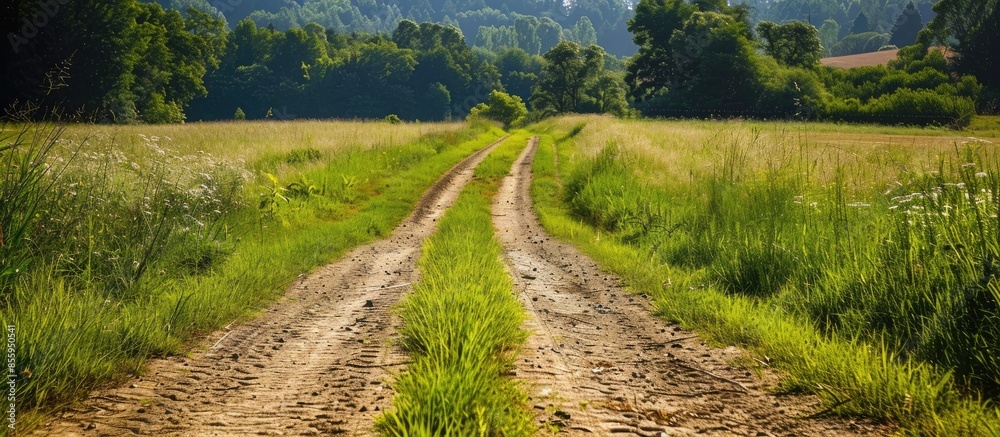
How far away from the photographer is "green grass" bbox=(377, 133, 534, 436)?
278 cm

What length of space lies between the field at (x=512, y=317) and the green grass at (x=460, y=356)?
20 millimetres

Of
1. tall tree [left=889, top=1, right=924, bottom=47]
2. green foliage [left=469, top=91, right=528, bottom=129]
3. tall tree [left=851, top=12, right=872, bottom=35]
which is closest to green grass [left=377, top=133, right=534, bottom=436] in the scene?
green foliage [left=469, top=91, right=528, bottom=129]

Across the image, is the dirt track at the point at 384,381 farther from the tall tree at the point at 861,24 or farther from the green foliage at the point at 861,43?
the tall tree at the point at 861,24

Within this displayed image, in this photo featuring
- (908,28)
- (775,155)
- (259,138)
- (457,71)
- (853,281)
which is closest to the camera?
(853,281)

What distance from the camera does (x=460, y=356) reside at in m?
3.53

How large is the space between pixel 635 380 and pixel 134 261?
4671 mm

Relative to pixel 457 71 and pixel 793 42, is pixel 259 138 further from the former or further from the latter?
pixel 457 71

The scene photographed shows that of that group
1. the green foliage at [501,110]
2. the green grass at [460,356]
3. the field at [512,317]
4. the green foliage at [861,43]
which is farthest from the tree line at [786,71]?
the green foliage at [861,43]

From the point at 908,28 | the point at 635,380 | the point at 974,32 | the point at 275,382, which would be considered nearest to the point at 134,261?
the point at 275,382

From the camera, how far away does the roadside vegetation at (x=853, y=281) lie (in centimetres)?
325

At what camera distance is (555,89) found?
3000 inches

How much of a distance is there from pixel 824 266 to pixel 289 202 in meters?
9.97

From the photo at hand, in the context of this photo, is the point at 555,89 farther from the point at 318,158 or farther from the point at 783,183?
the point at 783,183

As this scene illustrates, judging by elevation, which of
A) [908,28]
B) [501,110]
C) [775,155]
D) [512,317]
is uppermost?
[908,28]
